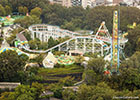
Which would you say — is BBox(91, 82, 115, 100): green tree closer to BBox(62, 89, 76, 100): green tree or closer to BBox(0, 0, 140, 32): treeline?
BBox(62, 89, 76, 100): green tree

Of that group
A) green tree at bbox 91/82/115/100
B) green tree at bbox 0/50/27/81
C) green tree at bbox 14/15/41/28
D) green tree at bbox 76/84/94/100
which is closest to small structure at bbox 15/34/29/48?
green tree at bbox 14/15/41/28

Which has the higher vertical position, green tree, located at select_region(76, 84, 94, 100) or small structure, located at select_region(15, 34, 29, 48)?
small structure, located at select_region(15, 34, 29, 48)

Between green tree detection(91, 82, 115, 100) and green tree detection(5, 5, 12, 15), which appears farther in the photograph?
green tree detection(5, 5, 12, 15)

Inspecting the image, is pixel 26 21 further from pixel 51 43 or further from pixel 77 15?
pixel 51 43

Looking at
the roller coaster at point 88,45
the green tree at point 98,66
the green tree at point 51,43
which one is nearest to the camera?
the green tree at point 98,66

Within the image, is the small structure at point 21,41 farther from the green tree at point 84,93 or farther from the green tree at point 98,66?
the green tree at point 84,93

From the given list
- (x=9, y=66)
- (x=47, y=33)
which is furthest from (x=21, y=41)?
(x=9, y=66)

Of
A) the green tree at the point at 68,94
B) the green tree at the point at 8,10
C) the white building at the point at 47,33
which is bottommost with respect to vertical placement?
the green tree at the point at 68,94

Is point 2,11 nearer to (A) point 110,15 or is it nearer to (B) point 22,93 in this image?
(A) point 110,15

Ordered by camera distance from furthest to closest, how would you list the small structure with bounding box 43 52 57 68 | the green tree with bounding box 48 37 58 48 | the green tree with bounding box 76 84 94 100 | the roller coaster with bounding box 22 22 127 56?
1. the green tree with bounding box 48 37 58 48
2. the roller coaster with bounding box 22 22 127 56
3. the small structure with bounding box 43 52 57 68
4. the green tree with bounding box 76 84 94 100

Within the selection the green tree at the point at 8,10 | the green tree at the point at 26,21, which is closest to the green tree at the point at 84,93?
the green tree at the point at 26,21

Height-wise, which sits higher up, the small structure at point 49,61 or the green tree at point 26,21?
the green tree at point 26,21
